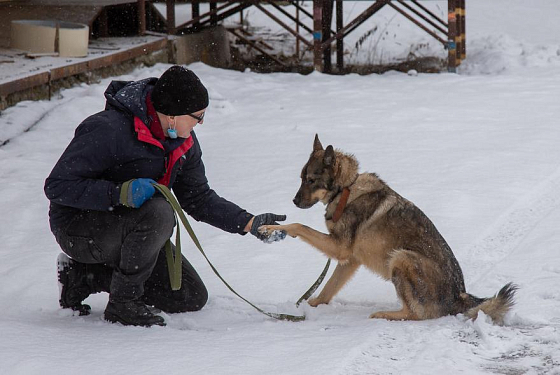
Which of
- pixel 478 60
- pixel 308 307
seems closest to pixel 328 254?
pixel 308 307

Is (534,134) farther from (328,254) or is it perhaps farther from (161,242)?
(161,242)

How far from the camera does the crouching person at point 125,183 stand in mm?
3557

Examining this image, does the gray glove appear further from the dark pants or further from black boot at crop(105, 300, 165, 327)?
black boot at crop(105, 300, 165, 327)

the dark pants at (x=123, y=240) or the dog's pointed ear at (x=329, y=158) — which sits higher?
the dog's pointed ear at (x=329, y=158)

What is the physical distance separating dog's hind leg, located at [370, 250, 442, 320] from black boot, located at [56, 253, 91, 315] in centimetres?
151

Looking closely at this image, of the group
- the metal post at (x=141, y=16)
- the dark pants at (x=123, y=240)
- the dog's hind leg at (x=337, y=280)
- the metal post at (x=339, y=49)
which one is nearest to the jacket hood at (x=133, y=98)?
the dark pants at (x=123, y=240)

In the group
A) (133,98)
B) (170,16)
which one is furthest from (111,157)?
(170,16)

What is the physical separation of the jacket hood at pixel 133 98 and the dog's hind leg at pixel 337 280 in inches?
56.5

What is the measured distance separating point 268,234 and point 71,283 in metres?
1.05

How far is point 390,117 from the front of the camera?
8898 mm

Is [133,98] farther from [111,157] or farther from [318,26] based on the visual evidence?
[318,26]

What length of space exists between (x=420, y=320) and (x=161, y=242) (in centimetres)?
137

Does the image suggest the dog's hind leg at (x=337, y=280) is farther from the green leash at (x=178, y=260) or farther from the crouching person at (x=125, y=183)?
the crouching person at (x=125, y=183)

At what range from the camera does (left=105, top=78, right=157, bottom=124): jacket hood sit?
3.63 metres
